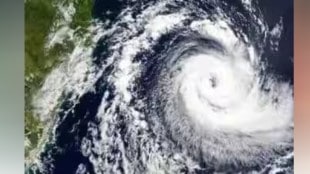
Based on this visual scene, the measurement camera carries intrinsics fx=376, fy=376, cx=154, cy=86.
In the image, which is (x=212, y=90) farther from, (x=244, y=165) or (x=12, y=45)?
(x=12, y=45)

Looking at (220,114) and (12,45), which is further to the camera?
(12,45)

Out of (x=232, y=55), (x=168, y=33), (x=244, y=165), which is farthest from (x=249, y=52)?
(x=244, y=165)

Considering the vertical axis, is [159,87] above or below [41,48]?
below

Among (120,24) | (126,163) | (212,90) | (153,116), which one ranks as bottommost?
(126,163)

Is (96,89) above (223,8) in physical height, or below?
below

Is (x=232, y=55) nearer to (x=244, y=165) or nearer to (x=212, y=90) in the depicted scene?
(x=212, y=90)
